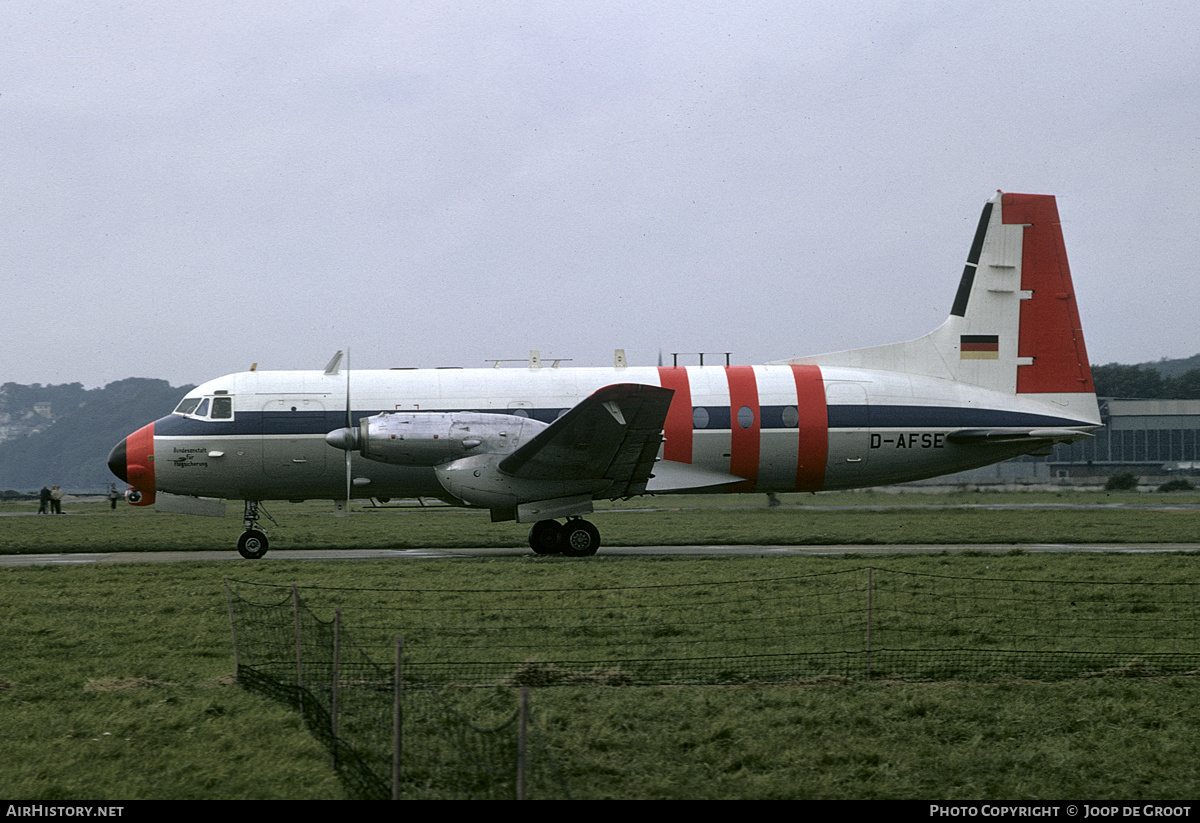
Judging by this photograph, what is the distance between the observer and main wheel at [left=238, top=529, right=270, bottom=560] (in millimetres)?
21547

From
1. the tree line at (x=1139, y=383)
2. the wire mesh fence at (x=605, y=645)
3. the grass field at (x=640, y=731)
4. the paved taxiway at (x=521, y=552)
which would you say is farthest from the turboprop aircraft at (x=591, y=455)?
the tree line at (x=1139, y=383)

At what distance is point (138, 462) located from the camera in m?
21.7

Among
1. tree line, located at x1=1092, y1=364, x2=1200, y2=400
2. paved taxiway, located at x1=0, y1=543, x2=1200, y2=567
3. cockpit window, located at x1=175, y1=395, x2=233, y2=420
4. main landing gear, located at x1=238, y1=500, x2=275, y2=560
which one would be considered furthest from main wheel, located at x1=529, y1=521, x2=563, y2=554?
tree line, located at x1=1092, y1=364, x2=1200, y2=400

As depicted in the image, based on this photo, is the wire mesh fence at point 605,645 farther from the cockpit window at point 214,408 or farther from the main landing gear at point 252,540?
the cockpit window at point 214,408

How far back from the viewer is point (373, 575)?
58.4 ft

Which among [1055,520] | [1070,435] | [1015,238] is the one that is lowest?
[1055,520]

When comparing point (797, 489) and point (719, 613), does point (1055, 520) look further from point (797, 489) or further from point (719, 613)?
point (719, 613)

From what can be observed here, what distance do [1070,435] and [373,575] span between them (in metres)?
15.8

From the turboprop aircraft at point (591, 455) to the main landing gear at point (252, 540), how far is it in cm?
3

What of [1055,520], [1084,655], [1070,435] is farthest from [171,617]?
[1055,520]

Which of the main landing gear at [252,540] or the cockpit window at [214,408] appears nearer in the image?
the main landing gear at [252,540]

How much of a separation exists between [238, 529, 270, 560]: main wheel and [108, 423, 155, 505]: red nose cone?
230 cm

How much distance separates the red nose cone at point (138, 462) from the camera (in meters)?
21.7

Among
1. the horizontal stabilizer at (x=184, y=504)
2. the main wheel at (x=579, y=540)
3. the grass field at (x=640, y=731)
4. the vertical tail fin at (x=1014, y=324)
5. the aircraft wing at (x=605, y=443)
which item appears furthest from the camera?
the vertical tail fin at (x=1014, y=324)
